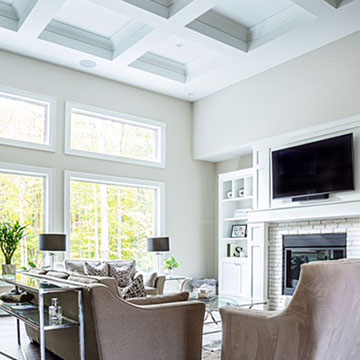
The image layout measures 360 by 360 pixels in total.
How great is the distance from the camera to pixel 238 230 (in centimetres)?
813

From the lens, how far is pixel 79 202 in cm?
741

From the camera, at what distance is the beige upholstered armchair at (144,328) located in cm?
312

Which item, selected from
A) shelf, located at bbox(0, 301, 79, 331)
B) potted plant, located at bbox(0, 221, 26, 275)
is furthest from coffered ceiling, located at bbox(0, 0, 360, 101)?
shelf, located at bbox(0, 301, 79, 331)

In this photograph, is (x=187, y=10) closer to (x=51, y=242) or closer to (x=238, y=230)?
(x=51, y=242)

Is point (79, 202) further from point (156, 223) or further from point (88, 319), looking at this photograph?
point (88, 319)

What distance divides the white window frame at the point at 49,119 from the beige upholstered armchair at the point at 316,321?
4887 millimetres

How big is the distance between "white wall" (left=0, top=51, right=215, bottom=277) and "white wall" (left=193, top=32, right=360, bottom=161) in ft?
1.42

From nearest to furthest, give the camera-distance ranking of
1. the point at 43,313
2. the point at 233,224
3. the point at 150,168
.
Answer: the point at 43,313 → the point at 150,168 → the point at 233,224

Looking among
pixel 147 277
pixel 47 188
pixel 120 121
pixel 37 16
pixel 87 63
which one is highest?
pixel 37 16

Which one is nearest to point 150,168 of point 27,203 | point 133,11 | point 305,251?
point 27,203

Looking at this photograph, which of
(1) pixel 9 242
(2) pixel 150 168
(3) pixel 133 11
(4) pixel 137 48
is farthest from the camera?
(2) pixel 150 168

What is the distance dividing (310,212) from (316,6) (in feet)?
8.93

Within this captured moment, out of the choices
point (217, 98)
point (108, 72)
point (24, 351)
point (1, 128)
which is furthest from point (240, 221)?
point (24, 351)

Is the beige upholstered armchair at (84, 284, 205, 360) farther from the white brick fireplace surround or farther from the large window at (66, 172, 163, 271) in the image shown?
the large window at (66, 172, 163, 271)
